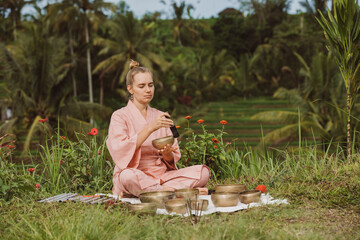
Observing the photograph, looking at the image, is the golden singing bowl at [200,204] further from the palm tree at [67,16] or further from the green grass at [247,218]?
the palm tree at [67,16]

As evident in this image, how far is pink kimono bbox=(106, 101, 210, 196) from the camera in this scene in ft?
11.9

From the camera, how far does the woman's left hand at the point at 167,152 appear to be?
12.0 feet

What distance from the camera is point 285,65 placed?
3275cm

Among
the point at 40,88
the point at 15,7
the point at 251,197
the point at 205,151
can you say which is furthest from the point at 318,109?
the point at 15,7

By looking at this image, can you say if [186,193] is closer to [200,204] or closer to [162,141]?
[200,204]

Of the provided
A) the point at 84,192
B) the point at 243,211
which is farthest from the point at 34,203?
the point at 243,211

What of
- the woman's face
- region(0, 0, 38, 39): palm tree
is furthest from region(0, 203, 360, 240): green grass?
region(0, 0, 38, 39): palm tree

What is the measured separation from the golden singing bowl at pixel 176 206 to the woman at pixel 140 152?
0.55 meters

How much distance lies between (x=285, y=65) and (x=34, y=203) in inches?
1226

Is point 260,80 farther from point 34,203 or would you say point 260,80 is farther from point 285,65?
point 34,203

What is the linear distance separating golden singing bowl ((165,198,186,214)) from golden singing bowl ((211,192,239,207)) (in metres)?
0.29

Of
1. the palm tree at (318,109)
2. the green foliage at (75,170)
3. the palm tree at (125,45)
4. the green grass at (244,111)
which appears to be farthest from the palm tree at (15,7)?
the green foliage at (75,170)

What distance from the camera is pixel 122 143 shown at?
3623mm

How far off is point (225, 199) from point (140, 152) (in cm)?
88
